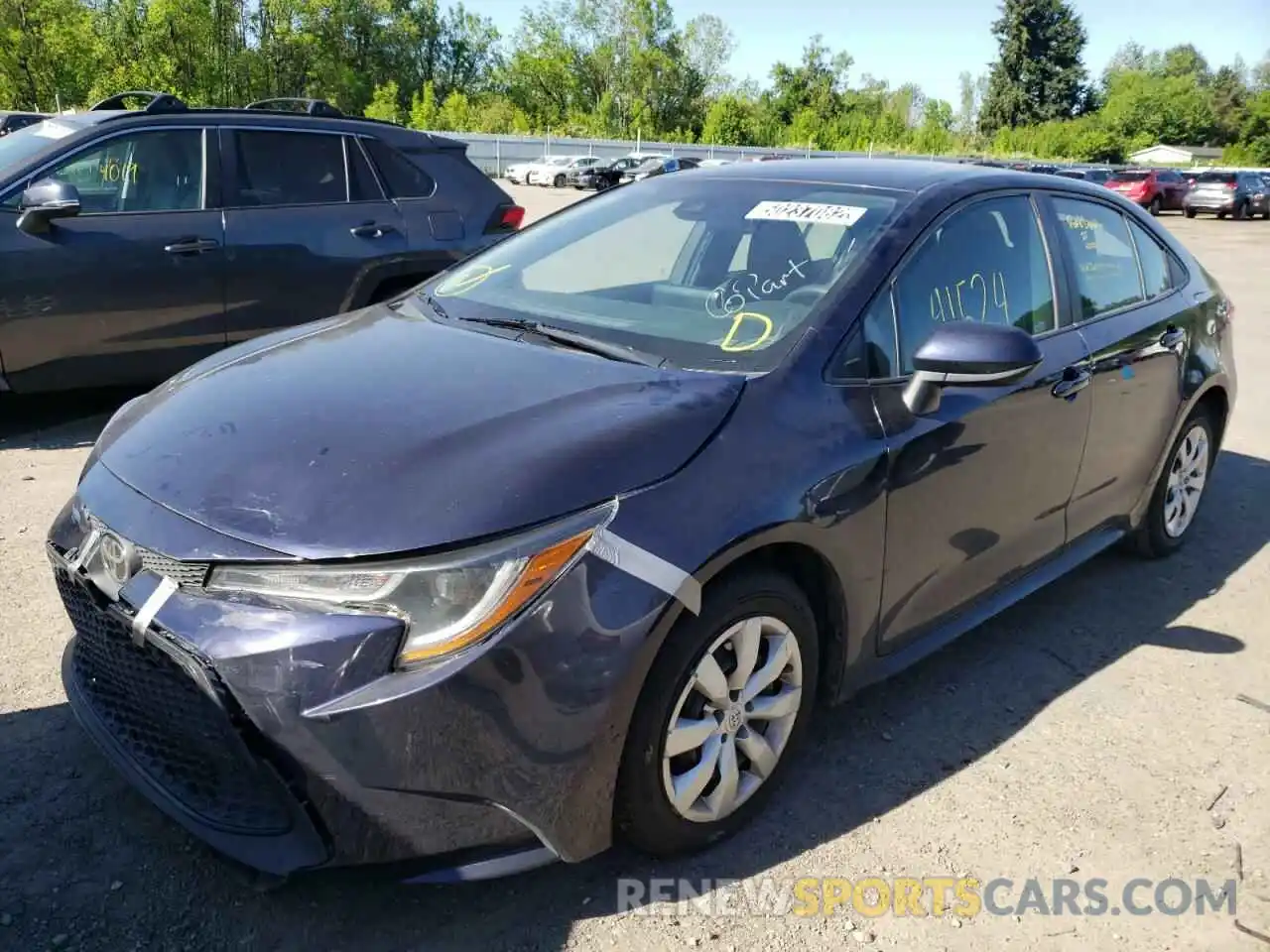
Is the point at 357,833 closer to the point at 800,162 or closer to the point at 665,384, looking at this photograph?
the point at 665,384

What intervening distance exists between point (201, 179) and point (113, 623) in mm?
4215

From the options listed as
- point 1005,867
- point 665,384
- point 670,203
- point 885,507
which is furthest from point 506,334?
point 1005,867

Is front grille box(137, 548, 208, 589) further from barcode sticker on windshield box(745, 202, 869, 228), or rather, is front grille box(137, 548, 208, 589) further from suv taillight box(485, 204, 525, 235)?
suv taillight box(485, 204, 525, 235)

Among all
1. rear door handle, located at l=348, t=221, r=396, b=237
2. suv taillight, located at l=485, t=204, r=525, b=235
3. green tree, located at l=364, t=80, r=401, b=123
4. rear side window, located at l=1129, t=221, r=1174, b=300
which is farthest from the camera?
green tree, located at l=364, t=80, r=401, b=123

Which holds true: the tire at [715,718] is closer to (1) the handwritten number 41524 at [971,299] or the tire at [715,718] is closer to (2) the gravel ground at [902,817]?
(2) the gravel ground at [902,817]

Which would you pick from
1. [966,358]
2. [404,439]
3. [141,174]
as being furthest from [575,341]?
[141,174]

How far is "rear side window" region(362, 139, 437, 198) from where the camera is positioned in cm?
630

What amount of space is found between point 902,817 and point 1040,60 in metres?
94.9

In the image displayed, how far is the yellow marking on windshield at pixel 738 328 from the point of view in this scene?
106 inches

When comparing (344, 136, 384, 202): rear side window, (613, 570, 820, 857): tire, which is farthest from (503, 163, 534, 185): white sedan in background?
(613, 570, 820, 857): tire

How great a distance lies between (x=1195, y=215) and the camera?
3478 cm

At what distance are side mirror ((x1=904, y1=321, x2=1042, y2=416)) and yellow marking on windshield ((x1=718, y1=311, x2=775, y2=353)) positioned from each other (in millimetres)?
398

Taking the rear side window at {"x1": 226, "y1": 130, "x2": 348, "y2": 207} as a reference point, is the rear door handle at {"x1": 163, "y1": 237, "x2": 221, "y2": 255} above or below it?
below

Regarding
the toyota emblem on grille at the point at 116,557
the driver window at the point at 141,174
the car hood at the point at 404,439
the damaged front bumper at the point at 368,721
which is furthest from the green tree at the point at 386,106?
the damaged front bumper at the point at 368,721
